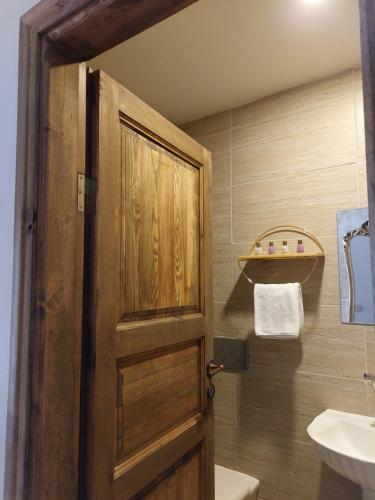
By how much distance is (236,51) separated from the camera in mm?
1592

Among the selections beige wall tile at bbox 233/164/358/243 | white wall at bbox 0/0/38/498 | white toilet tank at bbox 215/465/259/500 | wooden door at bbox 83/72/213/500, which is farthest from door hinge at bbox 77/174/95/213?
white toilet tank at bbox 215/465/259/500

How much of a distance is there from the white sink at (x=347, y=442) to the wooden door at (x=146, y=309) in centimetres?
49

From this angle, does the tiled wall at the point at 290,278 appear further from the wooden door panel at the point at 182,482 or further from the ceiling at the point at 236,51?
the wooden door panel at the point at 182,482

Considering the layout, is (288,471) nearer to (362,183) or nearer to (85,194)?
(362,183)

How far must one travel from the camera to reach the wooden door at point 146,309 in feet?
2.97

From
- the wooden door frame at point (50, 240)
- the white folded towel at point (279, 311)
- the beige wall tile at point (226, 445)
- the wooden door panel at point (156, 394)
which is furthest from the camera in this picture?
the beige wall tile at point (226, 445)

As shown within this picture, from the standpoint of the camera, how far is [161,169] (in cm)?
118

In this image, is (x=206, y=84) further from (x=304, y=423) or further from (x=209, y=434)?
(x=304, y=423)

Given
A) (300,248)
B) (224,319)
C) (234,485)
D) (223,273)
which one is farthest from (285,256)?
(234,485)

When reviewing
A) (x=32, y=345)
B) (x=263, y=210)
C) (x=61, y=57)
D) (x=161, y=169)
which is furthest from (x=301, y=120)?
(x=32, y=345)

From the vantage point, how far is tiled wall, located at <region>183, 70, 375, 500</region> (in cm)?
171

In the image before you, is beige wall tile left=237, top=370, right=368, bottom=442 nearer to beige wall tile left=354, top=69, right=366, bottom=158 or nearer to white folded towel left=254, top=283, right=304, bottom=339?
white folded towel left=254, top=283, right=304, bottom=339

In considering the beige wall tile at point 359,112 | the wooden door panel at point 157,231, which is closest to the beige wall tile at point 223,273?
the wooden door panel at point 157,231

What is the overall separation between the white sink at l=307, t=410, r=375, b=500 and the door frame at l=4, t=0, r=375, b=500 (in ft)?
3.42
